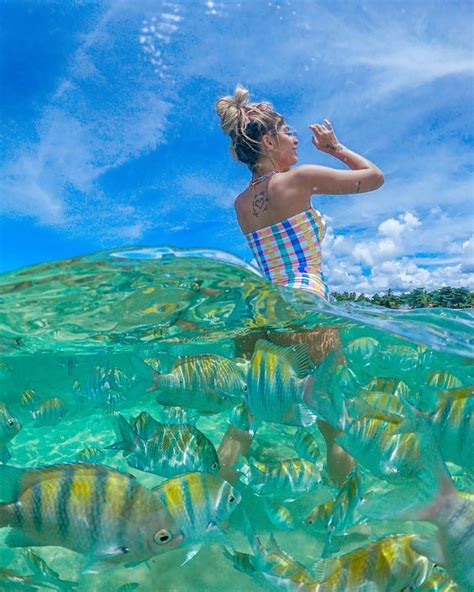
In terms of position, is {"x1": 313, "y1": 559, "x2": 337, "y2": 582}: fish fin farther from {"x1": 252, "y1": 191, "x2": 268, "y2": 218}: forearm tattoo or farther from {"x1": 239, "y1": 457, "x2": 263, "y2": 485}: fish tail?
{"x1": 252, "y1": 191, "x2": 268, "y2": 218}: forearm tattoo

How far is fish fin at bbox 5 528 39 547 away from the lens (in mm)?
3096

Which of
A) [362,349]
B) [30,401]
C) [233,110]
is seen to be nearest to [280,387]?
[233,110]

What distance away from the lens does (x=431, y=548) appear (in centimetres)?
256

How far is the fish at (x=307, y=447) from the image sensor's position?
4.84 m

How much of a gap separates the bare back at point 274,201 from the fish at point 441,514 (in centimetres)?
340

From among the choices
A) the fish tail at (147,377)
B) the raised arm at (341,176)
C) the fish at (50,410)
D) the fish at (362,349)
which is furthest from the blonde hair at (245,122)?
the fish at (362,349)

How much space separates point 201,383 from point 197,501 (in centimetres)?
153

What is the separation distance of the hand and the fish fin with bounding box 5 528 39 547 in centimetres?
524

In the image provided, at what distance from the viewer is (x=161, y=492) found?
11.2 feet

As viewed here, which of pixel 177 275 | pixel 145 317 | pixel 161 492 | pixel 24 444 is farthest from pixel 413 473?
pixel 24 444

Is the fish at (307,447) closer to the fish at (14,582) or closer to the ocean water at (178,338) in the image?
the ocean water at (178,338)

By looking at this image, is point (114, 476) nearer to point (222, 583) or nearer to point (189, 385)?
point (189, 385)

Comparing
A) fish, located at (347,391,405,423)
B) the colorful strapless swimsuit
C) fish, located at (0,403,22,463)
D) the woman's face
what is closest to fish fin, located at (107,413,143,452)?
fish, located at (347,391,405,423)

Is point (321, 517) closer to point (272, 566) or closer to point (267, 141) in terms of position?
point (272, 566)
